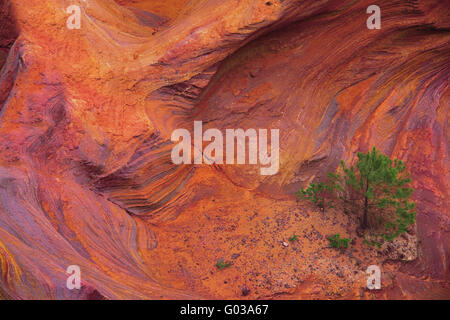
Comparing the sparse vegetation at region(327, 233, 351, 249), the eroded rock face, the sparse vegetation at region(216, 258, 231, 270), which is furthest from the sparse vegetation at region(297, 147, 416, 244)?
the sparse vegetation at region(216, 258, 231, 270)

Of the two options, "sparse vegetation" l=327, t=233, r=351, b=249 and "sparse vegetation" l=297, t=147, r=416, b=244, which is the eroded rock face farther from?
"sparse vegetation" l=297, t=147, r=416, b=244

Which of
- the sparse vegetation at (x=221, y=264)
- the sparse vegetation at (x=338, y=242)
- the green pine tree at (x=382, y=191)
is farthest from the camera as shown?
the sparse vegetation at (x=338, y=242)

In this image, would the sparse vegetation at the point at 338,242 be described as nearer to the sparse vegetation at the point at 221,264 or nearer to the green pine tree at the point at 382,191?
the green pine tree at the point at 382,191

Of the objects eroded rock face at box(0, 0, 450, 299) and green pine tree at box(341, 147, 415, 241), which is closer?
eroded rock face at box(0, 0, 450, 299)

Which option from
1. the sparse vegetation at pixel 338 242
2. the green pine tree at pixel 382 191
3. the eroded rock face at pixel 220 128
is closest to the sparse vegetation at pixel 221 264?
the eroded rock face at pixel 220 128

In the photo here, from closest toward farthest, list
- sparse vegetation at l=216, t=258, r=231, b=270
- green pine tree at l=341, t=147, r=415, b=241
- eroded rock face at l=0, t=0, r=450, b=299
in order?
1. eroded rock face at l=0, t=0, r=450, b=299
2. sparse vegetation at l=216, t=258, r=231, b=270
3. green pine tree at l=341, t=147, r=415, b=241

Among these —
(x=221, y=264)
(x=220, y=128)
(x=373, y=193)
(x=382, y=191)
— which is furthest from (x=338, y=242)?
(x=220, y=128)
